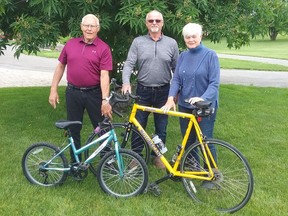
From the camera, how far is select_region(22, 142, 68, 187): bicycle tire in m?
4.34

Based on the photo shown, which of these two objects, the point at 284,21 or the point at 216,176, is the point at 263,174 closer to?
the point at 216,176

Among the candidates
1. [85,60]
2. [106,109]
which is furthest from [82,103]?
[85,60]

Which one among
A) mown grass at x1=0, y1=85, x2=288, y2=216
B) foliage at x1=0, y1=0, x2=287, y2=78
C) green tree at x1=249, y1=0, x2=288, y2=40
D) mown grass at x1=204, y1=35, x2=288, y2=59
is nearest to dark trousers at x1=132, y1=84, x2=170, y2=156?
mown grass at x1=0, y1=85, x2=288, y2=216

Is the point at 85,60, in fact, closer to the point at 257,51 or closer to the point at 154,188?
the point at 154,188

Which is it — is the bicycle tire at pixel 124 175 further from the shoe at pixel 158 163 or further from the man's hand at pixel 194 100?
the shoe at pixel 158 163

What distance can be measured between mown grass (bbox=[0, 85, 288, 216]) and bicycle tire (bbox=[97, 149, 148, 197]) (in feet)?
0.35

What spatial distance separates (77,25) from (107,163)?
2.30 metres

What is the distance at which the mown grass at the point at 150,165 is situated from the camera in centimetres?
399

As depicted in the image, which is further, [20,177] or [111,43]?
[111,43]

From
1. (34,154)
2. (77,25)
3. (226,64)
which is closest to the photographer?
(34,154)

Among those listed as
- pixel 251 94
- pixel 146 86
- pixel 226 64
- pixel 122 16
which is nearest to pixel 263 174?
pixel 146 86

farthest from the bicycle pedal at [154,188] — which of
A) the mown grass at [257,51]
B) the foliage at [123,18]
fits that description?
the mown grass at [257,51]

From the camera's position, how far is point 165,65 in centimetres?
465

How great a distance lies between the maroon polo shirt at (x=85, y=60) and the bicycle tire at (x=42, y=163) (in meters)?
0.79
